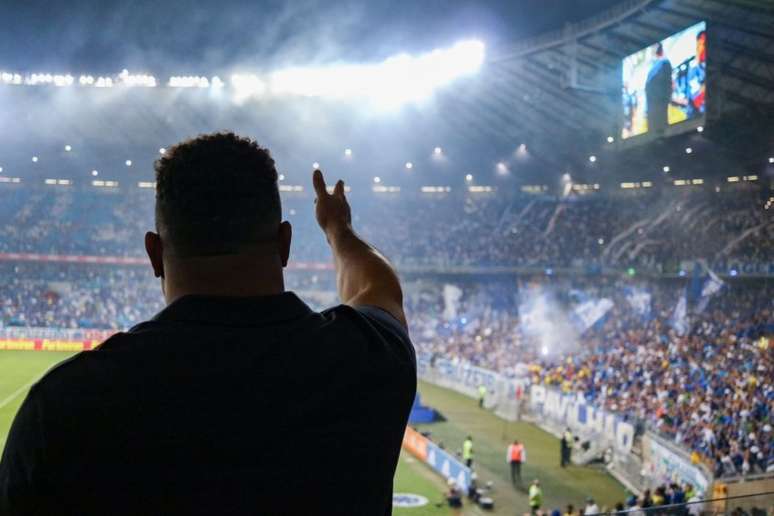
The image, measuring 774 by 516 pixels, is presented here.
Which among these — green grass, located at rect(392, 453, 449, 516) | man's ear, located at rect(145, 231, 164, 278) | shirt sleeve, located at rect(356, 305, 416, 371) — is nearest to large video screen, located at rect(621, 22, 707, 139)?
green grass, located at rect(392, 453, 449, 516)

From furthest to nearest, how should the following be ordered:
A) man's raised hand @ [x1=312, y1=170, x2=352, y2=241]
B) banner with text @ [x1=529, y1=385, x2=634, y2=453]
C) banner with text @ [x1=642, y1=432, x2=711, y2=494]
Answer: banner with text @ [x1=529, y1=385, x2=634, y2=453]
banner with text @ [x1=642, y1=432, x2=711, y2=494]
man's raised hand @ [x1=312, y1=170, x2=352, y2=241]

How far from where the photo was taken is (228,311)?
4.04 ft

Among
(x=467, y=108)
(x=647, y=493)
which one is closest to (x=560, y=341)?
(x=467, y=108)

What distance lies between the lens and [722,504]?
11.9 feet

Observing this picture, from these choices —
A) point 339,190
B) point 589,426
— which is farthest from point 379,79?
point 339,190

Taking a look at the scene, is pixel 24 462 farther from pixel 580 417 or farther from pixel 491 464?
pixel 580 417

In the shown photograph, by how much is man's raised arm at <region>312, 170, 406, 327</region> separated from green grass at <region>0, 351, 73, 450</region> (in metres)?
15.7

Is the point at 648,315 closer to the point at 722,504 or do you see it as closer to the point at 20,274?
the point at 722,504

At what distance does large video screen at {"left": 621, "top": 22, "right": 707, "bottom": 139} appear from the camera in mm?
19422

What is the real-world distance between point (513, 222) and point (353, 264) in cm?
3648

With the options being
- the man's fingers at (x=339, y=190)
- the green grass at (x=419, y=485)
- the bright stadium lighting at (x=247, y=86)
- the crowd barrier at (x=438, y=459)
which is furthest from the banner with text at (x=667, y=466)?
the bright stadium lighting at (x=247, y=86)

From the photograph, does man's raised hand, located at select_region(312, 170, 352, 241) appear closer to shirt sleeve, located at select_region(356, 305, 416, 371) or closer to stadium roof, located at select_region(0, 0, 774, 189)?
shirt sleeve, located at select_region(356, 305, 416, 371)

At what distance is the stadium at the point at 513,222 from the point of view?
15.8 metres

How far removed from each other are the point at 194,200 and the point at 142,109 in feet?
128
